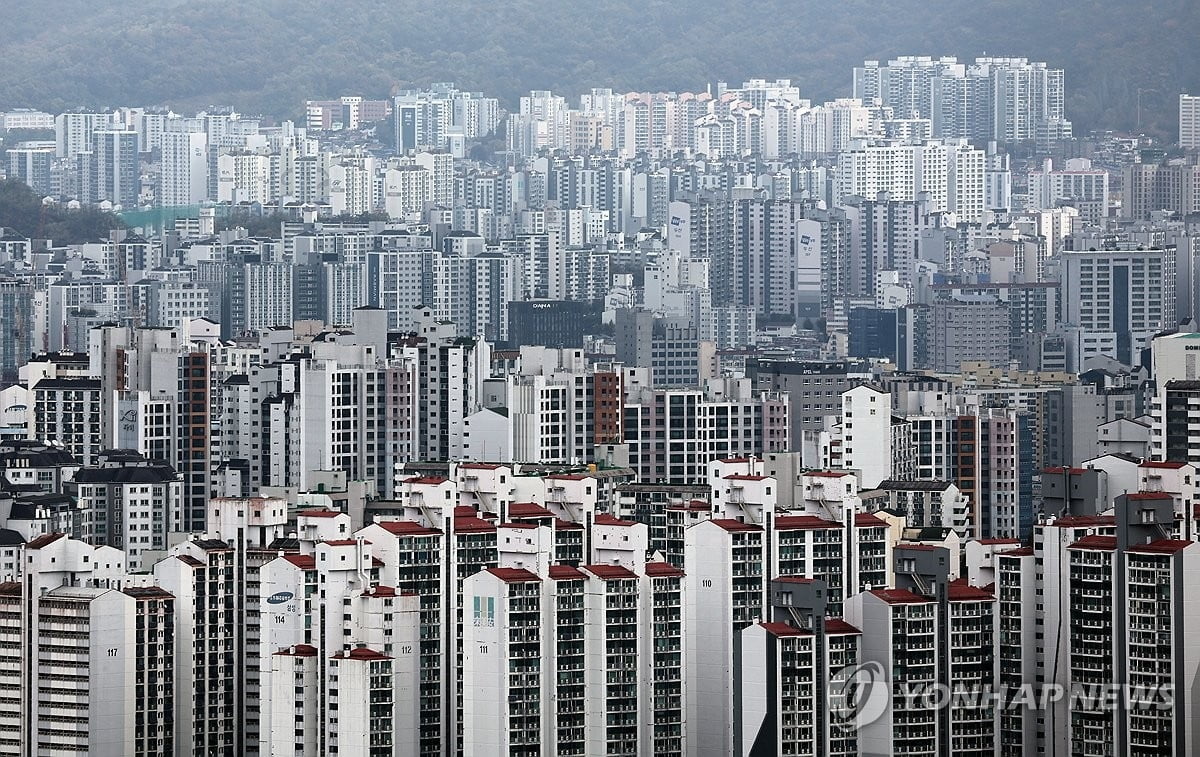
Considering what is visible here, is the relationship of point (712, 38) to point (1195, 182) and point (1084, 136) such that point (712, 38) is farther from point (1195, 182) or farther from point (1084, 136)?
point (1195, 182)

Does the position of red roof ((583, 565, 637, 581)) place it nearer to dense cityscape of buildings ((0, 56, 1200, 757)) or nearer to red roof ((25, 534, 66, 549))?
dense cityscape of buildings ((0, 56, 1200, 757))

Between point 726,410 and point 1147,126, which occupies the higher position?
point 1147,126

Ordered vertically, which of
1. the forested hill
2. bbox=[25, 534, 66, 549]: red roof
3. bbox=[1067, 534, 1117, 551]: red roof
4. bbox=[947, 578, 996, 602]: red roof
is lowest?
bbox=[947, 578, 996, 602]: red roof

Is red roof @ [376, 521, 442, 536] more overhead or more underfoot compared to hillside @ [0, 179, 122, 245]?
more underfoot

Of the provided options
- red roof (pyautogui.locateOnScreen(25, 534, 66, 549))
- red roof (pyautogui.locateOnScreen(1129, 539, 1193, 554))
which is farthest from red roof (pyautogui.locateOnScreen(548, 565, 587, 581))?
red roof (pyautogui.locateOnScreen(25, 534, 66, 549))

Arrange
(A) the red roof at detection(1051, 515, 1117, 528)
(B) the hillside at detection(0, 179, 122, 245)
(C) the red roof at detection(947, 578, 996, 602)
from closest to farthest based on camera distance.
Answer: (C) the red roof at detection(947, 578, 996, 602)
(A) the red roof at detection(1051, 515, 1117, 528)
(B) the hillside at detection(0, 179, 122, 245)

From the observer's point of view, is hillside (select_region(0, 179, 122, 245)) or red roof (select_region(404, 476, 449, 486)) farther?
hillside (select_region(0, 179, 122, 245))

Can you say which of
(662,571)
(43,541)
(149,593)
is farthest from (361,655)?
(43,541)

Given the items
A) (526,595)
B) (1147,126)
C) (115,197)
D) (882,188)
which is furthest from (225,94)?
(526,595)
